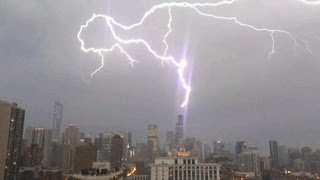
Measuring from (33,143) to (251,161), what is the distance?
241 feet

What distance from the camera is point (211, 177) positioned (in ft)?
186

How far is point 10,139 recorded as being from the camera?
78750mm

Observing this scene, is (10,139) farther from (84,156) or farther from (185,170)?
(185,170)

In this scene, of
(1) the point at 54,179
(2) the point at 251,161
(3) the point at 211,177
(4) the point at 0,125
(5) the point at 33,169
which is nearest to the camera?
(3) the point at 211,177

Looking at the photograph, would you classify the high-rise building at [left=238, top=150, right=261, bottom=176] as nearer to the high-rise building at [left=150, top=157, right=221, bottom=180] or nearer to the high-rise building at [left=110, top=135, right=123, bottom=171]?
the high-rise building at [left=110, top=135, right=123, bottom=171]

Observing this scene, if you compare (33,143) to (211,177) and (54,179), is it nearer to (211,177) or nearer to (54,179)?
(54,179)

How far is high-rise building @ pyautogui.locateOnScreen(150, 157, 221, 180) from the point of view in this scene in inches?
2229

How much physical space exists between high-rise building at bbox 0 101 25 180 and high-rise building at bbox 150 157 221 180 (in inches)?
1328

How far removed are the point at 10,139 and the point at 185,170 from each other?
39.7 meters

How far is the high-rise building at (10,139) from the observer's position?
76.0m

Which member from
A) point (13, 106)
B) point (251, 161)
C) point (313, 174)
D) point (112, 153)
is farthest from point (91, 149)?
point (313, 174)

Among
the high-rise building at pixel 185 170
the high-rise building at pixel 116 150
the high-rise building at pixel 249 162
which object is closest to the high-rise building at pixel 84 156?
the high-rise building at pixel 116 150

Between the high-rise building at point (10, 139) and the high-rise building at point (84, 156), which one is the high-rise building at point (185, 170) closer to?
the high-rise building at point (10, 139)

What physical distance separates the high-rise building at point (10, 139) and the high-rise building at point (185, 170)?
33.7 meters
